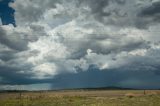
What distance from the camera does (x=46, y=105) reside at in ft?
183

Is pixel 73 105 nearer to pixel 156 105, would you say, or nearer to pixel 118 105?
pixel 118 105

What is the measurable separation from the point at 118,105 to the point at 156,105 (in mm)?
6290

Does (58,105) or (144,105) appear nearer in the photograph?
(144,105)

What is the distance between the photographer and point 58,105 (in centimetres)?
5522

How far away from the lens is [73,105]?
5431cm

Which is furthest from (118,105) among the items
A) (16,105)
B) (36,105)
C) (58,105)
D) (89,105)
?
(16,105)

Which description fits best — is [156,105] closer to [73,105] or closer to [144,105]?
[144,105]

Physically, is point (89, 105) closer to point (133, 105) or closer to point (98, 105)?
point (98, 105)

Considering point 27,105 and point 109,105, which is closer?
point 109,105

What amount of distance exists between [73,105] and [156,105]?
14251 millimetres

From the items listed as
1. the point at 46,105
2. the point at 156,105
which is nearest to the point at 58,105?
the point at 46,105

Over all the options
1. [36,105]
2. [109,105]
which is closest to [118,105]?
[109,105]

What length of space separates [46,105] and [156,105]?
19383mm

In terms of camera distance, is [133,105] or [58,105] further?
[58,105]
